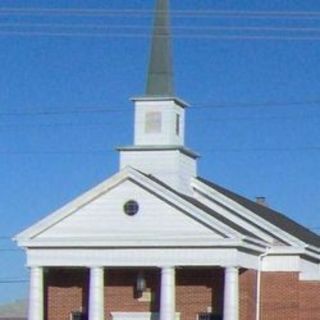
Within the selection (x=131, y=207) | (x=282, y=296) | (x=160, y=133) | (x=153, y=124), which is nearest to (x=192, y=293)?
(x=282, y=296)

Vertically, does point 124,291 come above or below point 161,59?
below

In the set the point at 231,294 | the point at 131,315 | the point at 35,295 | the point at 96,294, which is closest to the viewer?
the point at 231,294

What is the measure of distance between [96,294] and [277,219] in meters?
9.58

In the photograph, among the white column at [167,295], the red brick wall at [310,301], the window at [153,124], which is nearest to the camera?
the white column at [167,295]

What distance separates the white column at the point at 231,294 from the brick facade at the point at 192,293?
4.95 ft

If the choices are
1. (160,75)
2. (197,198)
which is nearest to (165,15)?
(160,75)

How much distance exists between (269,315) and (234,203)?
3620 millimetres

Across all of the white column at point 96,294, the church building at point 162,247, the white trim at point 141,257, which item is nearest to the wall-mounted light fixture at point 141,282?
the church building at point 162,247

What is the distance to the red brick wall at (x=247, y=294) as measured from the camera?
3972 centimetres

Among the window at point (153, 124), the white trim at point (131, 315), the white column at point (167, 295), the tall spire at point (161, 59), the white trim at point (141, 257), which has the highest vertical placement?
the tall spire at point (161, 59)

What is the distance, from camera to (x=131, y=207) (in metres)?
39.3

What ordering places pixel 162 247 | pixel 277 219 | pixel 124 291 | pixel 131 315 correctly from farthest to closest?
pixel 277 219, pixel 124 291, pixel 131 315, pixel 162 247

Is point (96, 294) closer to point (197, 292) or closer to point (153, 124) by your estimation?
point (197, 292)

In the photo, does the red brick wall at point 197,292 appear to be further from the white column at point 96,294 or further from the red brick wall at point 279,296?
the white column at point 96,294
